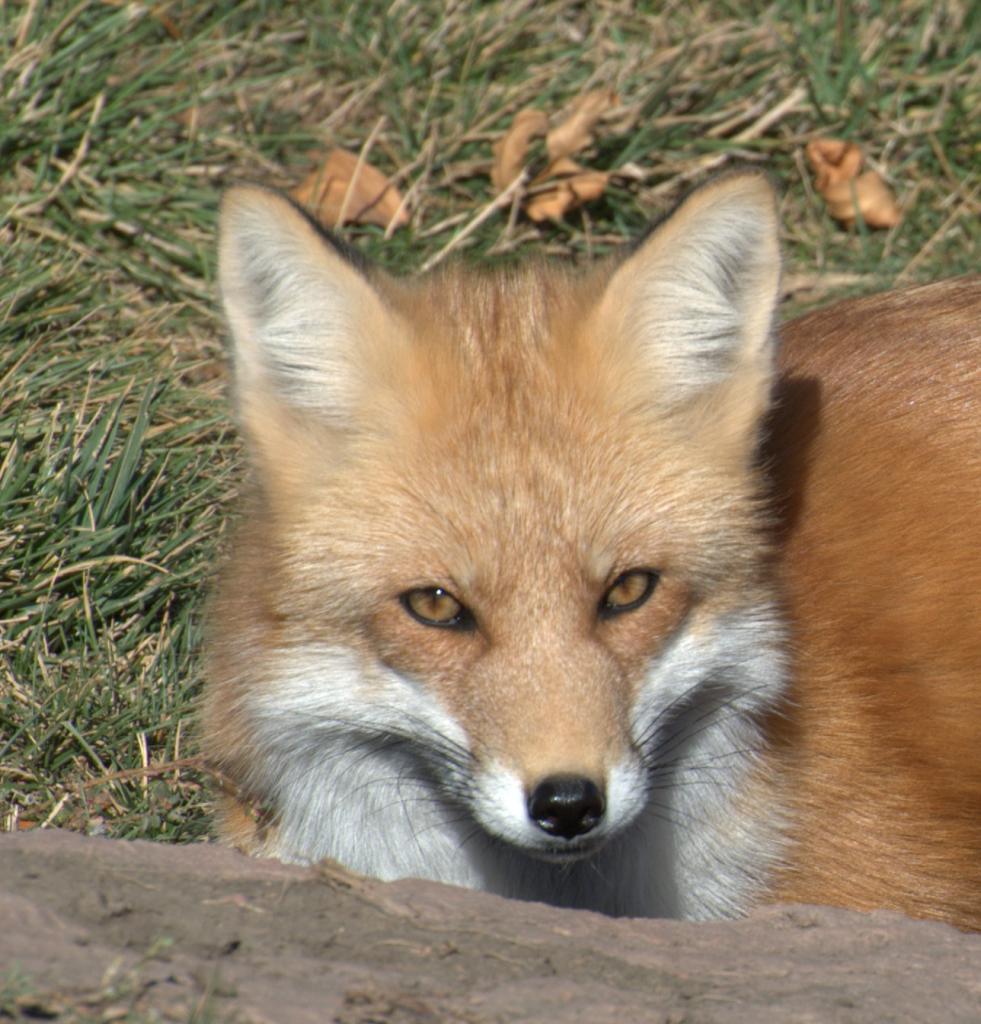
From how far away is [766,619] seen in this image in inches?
130

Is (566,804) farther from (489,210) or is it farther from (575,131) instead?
(575,131)

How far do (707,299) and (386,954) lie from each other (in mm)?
1533

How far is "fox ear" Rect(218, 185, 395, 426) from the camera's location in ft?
10.2

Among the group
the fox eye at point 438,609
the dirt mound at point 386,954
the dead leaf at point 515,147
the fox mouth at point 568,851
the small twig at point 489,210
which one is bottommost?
the fox mouth at point 568,851

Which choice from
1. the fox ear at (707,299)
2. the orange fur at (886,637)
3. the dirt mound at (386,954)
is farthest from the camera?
the orange fur at (886,637)

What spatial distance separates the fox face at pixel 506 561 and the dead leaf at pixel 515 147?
2.40 meters

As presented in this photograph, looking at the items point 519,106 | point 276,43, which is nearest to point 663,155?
point 519,106

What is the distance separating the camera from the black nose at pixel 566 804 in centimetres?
276

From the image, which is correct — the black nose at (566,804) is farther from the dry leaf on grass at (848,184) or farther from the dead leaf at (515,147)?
the dry leaf on grass at (848,184)

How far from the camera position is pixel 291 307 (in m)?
3.20

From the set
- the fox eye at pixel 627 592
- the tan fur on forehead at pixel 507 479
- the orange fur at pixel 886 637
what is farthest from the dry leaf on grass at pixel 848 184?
the fox eye at pixel 627 592

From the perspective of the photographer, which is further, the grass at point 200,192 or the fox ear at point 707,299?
the grass at point 200,192

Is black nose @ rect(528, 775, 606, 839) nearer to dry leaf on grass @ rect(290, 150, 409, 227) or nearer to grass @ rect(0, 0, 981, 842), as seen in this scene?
grass @ rect(0, 0, 981, 842)

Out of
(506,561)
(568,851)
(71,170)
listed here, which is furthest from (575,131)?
(568,851)
